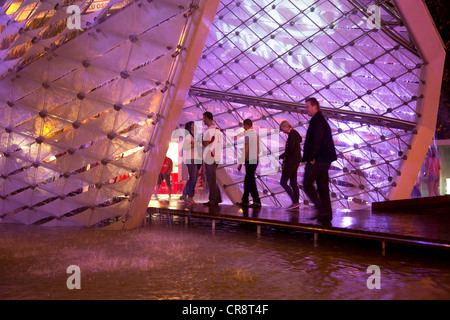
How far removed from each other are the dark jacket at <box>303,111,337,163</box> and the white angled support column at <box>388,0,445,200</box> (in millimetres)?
7279

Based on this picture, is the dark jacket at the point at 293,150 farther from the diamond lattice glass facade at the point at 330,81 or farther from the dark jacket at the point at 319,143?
the diamond lattice glass facade at the point at 330,81

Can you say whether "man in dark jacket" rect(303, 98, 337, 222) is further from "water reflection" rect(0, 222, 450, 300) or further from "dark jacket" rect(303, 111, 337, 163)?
"water reflection" rect(0, 222, 450, 300)

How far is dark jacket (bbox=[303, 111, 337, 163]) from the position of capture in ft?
20.9

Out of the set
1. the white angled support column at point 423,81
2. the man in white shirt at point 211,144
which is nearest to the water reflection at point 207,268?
the man in white shirt at point 211,144

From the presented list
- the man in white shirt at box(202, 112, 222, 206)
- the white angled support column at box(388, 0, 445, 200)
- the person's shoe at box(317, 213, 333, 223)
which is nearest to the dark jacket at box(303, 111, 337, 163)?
the person's shoe at box(317, 213, 333, 223)

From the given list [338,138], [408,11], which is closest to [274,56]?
[338,138]

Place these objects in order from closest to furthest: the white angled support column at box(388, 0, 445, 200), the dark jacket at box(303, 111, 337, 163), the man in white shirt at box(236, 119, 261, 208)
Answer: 1. the dark jacket at box(303, 111, 337, 163)
2. the man in white shirt at box(236, 119, 261, 208)
3. the white angled support column at box(388, 0, 445, 200)

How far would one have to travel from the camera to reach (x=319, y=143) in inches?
251

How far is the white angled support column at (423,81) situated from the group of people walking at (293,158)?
5.39 m

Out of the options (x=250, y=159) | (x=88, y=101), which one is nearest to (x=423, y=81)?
(x=250, y=159)

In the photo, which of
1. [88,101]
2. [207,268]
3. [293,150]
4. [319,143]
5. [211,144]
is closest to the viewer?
[207,268]

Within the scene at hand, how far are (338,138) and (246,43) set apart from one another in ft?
14.7

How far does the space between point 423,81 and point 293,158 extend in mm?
6805

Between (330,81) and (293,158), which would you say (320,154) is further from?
(330,81)
